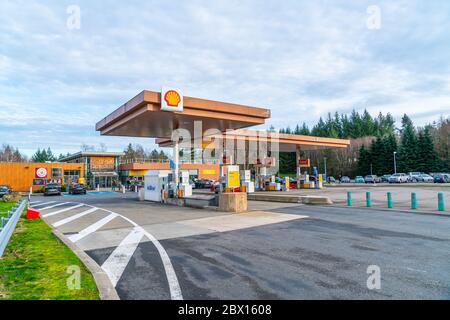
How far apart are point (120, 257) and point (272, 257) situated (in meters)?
3.54

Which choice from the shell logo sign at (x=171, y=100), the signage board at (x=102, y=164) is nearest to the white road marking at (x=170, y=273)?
the shell logo sign at (x=171, y=100)

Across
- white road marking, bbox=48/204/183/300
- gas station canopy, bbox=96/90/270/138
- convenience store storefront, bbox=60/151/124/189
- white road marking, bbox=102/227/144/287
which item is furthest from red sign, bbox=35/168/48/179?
white road marking, bbox=102/227/144/287

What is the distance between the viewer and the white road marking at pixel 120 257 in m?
5.48

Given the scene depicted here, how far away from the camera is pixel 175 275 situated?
209 inches

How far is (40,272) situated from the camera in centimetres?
533

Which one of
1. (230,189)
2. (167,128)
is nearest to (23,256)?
(230,189)

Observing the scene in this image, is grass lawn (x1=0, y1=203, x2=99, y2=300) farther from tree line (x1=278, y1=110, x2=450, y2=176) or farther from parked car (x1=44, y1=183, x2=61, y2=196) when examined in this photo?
tree line (x1=278, y1=110, x2=450, y2=176)

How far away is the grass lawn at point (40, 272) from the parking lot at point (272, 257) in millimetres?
529

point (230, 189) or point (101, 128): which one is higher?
point (101, 128)

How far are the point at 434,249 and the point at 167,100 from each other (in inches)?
508

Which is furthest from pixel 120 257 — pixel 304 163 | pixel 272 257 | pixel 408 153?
pixel 408 153

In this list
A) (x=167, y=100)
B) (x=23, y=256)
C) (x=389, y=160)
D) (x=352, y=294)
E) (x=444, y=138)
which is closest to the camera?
(x=352, y=294)
